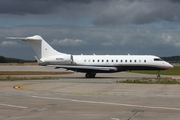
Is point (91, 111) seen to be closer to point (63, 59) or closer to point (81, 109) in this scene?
point (81, 109)

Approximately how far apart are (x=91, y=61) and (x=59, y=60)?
407 centimetres

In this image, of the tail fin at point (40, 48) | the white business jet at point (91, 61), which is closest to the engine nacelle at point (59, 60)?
the white business jet at point (91, 61)

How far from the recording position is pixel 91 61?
131 ft

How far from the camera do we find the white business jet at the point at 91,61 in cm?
3828


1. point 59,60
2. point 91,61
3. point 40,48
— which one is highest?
point 40,48

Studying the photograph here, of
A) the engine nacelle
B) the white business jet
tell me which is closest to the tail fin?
the white business jet

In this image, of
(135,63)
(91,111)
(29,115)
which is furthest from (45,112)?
(135,63)

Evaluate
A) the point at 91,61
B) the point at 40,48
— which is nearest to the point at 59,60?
the point at 40,48

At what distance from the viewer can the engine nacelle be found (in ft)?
129

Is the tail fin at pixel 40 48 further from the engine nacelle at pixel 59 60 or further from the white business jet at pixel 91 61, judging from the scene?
the engine nacelle at pixel 59 60

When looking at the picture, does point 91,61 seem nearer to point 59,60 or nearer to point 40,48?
point 59,60

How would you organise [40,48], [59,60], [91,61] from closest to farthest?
[59,60] → [91,61] → [40,48]

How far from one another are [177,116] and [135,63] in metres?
27.9

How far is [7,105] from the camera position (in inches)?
521
